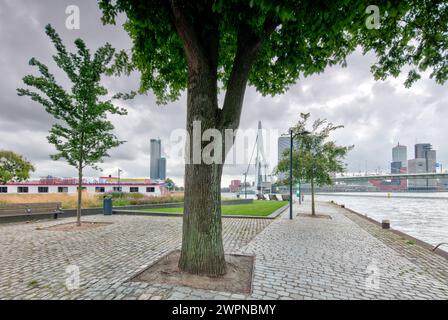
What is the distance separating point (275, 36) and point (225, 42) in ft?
4.78

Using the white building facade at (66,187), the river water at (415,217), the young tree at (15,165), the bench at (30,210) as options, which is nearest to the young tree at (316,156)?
the river water at (415,217)

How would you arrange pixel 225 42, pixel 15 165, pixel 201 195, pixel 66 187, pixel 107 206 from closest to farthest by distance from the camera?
1. pixel 201 195
2. pixel 225 42
3. pixel 107 206
4. pixel 15 165
5. pixel 66 187

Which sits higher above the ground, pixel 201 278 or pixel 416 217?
pixel 201 278

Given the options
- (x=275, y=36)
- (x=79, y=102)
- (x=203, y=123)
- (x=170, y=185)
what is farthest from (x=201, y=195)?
(x=170, y=185)

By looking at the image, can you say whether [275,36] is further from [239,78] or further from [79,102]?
[79,102]

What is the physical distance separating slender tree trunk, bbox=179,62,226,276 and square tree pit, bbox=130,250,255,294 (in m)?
0.18

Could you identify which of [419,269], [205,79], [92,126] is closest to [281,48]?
[205,79]

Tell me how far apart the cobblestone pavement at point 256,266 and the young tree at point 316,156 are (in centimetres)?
604

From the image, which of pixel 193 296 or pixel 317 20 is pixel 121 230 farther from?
pixel 317 20

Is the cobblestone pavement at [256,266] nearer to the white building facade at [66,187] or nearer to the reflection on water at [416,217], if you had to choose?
the reflection on water at [416,217]

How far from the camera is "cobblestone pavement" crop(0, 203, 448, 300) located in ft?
12.6

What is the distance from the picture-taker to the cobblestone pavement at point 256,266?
3.83 meters

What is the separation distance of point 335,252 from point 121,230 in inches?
325

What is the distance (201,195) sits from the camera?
14.2 feet
